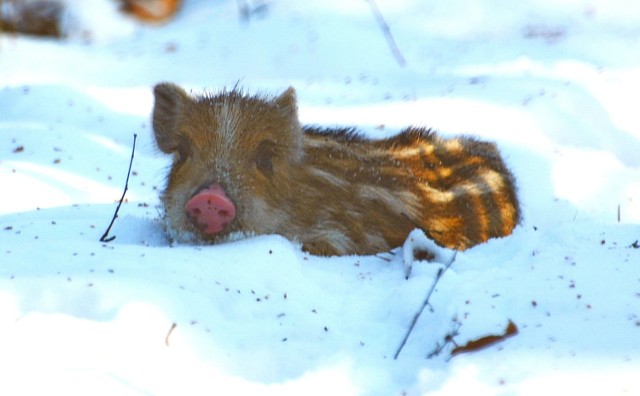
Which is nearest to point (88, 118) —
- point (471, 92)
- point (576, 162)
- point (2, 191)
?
point (2, 191)

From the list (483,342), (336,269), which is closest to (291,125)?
(336,269)

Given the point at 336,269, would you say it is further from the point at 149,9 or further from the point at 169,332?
the point at 149,9

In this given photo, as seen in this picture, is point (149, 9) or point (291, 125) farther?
point (149, 9)

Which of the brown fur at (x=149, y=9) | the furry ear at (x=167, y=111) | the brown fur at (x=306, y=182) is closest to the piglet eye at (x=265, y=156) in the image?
the brown fur at (x=306, y=182)

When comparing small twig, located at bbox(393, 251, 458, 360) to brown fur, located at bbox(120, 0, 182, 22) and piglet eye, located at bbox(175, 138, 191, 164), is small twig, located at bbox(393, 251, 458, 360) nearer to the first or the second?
piglet eye, located at bbox(175, 138, 191, 164)

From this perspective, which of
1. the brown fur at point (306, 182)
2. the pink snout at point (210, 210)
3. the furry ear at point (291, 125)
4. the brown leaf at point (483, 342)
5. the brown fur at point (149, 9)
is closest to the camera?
the brown leaf at point (483, 342)

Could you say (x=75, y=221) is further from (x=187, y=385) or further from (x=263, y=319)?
(x=187, y=385)

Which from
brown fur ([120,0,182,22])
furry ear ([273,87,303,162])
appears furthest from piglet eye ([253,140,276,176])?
brown fur ([120,0,182,22])

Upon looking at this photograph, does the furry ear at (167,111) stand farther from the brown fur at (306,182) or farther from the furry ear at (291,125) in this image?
the furry ear at (291,125)
